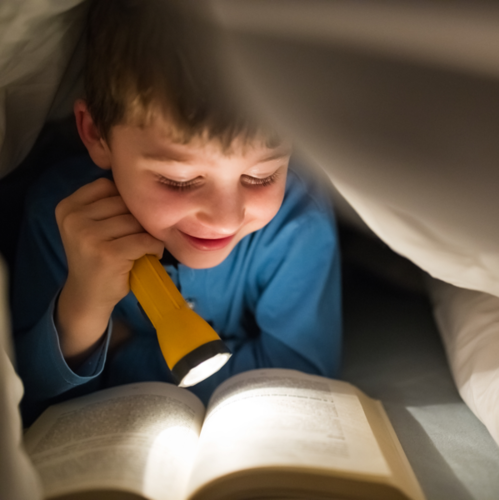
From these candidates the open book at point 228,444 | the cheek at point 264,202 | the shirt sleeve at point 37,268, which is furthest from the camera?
the shirt sleeve at point 37,268

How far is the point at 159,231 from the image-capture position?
0.54 metres

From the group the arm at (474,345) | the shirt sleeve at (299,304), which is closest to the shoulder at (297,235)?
the shirt sleeve at (299,304)

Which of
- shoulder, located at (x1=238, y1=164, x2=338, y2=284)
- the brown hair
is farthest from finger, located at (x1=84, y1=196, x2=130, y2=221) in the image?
shoulder, located at (x1=238, y1=164, x2=338, y2=284)

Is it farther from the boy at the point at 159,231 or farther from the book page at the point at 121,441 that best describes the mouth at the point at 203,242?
the book page at the point at 121,441

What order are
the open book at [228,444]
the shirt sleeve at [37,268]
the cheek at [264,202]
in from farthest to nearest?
the shirt sleeve at [37,268]
the cheek at [264,202]
the open book at [228,444]

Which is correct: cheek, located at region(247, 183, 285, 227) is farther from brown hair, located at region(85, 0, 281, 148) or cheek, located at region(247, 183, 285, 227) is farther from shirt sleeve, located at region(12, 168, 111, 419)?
shirt sleeve, located at region(12, 168, 111, 419)

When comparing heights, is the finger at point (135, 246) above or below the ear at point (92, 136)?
below

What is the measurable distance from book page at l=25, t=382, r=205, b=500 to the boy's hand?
10 cm

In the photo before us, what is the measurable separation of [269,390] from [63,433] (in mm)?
241

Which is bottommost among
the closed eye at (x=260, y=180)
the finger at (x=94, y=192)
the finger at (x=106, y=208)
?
the finger at (x=106, y=208)

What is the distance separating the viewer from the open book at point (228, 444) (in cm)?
41

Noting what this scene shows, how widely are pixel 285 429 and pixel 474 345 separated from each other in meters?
0.31

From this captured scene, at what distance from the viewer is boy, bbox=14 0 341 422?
450 millimetres

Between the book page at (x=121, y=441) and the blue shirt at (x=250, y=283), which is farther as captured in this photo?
the blue shirt at (x=250, y=283)
